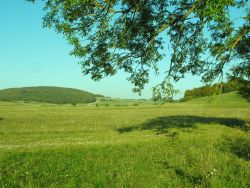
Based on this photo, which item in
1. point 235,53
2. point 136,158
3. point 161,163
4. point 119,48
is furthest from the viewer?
point 235,53

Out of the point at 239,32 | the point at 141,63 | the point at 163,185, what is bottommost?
the point at 163,185

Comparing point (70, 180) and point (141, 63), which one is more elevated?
point (141, 63)

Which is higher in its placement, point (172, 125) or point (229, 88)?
point (229, 88)

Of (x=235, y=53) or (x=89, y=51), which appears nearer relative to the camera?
(x=89, y=51)

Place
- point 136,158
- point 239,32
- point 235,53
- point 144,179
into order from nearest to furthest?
point 144,179 < point 136,158 < point 239,32 < point 235,53

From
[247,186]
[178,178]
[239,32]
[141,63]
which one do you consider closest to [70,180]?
[178,178]

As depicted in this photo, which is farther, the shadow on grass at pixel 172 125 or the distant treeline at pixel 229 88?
the shadow on grass at pixel 172 125

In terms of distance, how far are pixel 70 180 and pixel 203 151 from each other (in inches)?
263

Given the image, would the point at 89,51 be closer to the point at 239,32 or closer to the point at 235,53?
the point at 239,32

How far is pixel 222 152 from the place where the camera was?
13969 millimetres

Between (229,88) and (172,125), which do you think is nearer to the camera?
(229,88)

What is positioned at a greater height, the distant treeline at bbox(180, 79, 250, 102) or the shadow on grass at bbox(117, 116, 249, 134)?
the distant treeline at bbox(180, 79, 250, 102)

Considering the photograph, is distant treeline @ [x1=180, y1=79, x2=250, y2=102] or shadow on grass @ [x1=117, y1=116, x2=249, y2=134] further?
shadow on grass @ [x1=117, y1=116, x2=249, y2=134]

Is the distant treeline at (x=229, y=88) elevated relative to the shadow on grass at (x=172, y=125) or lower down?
elevated
